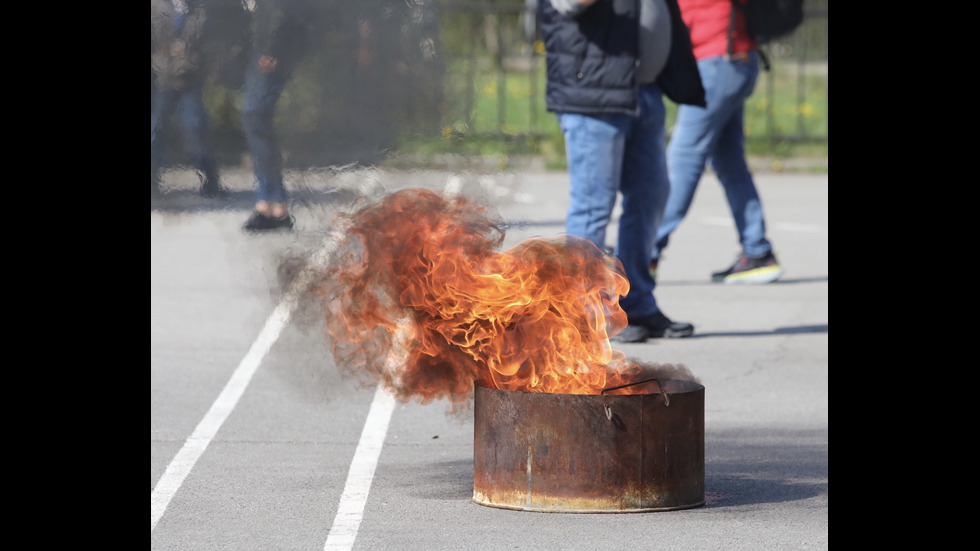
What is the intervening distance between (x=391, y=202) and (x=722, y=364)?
125 inches

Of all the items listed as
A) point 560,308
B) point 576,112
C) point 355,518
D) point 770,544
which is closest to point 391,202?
point 560,308

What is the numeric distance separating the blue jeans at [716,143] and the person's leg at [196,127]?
472 centimetres

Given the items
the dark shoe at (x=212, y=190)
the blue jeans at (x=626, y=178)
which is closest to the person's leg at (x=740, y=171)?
the blue jeans at (x=626, y=178)

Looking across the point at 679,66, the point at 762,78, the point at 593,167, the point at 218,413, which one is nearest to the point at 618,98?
the point at 593,167

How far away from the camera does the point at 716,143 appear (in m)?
9.73

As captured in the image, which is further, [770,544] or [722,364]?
[722,364]

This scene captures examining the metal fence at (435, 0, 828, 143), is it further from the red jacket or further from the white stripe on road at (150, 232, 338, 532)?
the white stripe on road at (150, 232, 338, 532)

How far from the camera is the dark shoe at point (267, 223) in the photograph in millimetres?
5383

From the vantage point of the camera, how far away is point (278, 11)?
16.2 ft

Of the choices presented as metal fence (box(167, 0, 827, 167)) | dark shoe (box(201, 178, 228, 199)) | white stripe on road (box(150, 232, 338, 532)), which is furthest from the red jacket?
dark shoe (box(201, 178, 228, 199))

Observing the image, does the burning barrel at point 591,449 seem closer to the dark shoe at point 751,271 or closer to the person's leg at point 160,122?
the person's leg at point 160,122

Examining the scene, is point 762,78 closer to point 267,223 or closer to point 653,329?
point 653,329

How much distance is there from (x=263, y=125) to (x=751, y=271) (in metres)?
6.04
